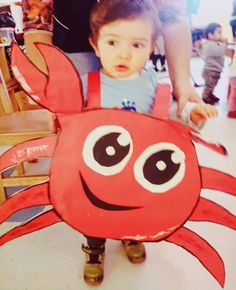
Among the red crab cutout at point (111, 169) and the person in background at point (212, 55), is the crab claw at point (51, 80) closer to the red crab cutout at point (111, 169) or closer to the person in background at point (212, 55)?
the red crab cutout at point (111, 169)

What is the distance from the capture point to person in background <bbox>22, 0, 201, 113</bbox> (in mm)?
520

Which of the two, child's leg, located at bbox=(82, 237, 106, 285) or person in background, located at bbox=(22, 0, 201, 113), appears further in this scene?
child's leg, located at bbox=(82, 237, 106, 285)

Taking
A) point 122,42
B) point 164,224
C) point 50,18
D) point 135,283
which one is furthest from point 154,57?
point 135,283

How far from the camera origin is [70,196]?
0.60 m

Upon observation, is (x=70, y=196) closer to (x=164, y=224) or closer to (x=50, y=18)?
(x=164, y=224)

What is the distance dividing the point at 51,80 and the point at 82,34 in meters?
0.08

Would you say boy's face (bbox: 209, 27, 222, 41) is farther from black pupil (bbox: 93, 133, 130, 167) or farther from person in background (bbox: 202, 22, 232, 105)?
black pupil (bbox: 93, 133, 130, 167)

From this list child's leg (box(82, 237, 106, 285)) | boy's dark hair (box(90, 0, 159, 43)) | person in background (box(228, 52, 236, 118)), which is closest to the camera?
boy's dark hair (box(90, 0, 159, 43))

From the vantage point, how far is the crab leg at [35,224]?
0.63 metres

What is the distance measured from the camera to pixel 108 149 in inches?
22.6

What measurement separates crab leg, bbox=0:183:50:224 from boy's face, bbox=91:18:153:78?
221 mm

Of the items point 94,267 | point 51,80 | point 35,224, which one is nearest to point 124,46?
point 51,80

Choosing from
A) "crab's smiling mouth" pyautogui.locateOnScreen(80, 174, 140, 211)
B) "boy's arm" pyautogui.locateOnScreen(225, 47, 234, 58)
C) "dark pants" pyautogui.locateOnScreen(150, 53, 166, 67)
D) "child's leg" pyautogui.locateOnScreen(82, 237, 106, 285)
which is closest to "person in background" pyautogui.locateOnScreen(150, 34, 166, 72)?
"dark pants" pyautogui.locateOnScreen(150, 53, 166, 67)

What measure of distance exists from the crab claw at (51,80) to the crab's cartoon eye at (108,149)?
5 centimetres
